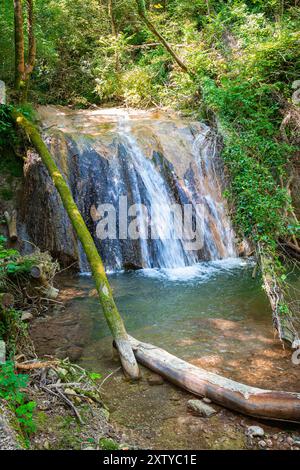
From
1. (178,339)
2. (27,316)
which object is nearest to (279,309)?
(178,339)

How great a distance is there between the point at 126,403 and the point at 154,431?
519 millimetres

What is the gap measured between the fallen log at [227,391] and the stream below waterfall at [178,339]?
0.30 ft

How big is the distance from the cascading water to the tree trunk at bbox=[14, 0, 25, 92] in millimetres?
1374

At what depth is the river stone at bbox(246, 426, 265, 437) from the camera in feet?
11.5

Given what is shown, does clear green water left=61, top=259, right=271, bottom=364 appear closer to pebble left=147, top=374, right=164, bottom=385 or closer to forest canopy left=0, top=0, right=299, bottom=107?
pebble left=147, top=374, right=164, bottom=385

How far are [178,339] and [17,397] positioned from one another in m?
2.74

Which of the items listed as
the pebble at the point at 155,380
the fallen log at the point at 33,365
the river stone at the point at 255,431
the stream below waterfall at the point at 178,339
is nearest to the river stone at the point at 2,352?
the fallen log at the point at 33,365

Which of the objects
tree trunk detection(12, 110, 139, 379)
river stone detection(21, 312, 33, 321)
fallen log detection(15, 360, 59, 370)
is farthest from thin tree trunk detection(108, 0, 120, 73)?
fallen log detection(15, 360, 59, 370)

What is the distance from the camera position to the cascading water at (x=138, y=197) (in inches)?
340

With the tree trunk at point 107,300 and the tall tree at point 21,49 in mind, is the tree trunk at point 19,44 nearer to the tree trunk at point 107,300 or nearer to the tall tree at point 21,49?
the tall tree at point 21,49

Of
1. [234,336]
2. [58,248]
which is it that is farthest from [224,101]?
[234,336]

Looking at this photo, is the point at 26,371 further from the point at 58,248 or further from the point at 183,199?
the point at 183,199

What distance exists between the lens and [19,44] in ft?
28.4

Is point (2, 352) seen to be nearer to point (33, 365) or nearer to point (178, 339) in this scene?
point (33, 365)
